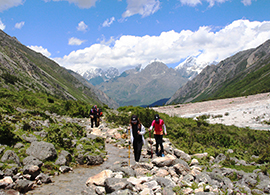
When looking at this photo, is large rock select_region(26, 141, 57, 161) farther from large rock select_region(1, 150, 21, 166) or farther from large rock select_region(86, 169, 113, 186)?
large rock select_region(86, 169, 113, 186)

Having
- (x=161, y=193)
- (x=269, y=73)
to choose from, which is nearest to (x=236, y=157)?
(x=161, y=193)

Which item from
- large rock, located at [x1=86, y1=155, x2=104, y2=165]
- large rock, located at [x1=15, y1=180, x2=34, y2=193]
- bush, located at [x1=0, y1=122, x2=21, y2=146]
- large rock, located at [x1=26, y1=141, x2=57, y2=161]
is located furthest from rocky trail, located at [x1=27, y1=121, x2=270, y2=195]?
bush, located at [x1=0, y1=122, x2=21, y2=146]

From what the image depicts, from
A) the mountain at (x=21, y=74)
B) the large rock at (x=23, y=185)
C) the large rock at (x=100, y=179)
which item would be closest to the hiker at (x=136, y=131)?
the large rock at (x=100, y=179)

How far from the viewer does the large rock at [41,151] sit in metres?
8.93

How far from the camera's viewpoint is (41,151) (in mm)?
9133

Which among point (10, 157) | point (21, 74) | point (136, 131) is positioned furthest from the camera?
point (21, 74)

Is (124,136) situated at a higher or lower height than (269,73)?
lower

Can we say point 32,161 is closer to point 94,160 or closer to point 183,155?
point 94,160

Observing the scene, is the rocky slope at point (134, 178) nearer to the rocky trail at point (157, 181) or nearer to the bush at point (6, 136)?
the rocky trail at point (157, 181)

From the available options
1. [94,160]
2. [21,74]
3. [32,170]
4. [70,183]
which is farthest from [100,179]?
[21,74]

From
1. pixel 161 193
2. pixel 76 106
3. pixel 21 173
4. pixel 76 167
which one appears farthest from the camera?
pixel 76 106

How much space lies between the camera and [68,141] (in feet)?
37.9

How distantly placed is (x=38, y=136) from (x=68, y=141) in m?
1.82

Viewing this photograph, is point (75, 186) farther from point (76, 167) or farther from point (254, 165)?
point (254, 165)
